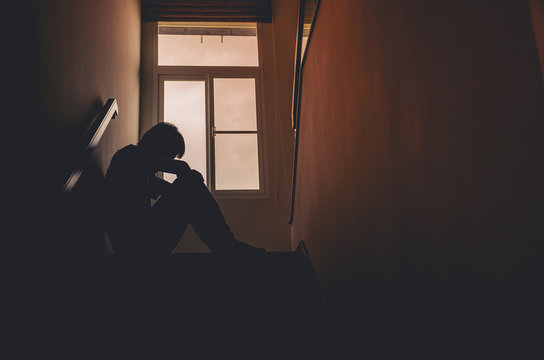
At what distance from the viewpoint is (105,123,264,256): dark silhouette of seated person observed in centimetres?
226

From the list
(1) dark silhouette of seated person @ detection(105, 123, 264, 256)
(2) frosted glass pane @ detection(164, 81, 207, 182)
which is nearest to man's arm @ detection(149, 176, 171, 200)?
(1) dark silhouette of seated person @ detection(105, 123, 264, 256)

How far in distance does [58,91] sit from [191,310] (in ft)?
3.52

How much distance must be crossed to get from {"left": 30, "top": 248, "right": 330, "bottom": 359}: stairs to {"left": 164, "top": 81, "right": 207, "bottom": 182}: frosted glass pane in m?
2.35

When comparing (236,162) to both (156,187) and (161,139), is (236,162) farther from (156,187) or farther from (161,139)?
(161,139)

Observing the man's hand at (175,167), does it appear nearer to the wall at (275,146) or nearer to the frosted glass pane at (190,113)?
the wall at (275,146)

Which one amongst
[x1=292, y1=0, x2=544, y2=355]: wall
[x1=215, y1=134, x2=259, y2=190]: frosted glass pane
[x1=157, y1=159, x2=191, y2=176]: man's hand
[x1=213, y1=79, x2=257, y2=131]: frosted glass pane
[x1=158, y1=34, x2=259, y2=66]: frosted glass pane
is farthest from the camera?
[x1=158, y1=34, x2=259, y2=66]: frosted glass pane

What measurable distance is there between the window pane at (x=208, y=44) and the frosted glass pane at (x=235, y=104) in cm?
23

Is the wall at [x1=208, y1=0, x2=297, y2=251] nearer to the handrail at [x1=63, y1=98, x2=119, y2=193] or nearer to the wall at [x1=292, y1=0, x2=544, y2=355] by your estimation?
the handrail at [x1=63, y1=98, x2=119, y2=193]

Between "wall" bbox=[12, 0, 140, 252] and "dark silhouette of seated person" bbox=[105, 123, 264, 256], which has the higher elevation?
"wall" bbox=[12, 0, 140, 252]

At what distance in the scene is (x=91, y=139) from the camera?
2.27 meters

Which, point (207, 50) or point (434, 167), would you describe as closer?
point (434, 167)

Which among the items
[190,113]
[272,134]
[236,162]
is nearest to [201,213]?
[236,162]

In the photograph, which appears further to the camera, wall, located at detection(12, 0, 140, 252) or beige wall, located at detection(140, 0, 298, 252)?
beige wall, located at detection(140, 0, 298, 252)

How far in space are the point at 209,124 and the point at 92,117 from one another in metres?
2.24
